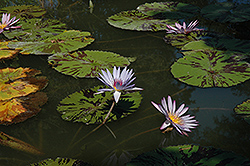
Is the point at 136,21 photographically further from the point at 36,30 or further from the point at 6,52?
the point at 6,52

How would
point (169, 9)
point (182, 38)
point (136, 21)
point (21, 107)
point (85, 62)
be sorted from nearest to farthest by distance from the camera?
1. point (21, 107)
2. point (85, 62)
3. point (182, 38)
4. point (136, 21)
5. point (169, 9)

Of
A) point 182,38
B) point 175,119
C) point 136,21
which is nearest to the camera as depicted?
point 175,119

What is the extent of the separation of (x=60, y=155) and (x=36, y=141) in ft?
0.74

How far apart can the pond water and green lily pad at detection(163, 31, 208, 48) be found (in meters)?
0.09

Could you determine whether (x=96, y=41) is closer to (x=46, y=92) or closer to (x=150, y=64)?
(x=150, y=64)

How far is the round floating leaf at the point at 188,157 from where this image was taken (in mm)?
1353

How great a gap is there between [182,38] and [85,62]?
3.62ft

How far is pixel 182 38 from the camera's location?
2791mm

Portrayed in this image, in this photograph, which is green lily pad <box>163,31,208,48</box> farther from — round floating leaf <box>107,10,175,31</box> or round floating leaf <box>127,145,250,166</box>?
round floating leaf <box>127,145,250,166</box>

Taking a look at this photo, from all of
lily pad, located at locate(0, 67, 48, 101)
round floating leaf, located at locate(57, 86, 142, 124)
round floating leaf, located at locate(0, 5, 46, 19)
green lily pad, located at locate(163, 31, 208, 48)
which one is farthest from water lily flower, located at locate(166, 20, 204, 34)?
round floating leaf, located at locate(0, 5, 46, 19)

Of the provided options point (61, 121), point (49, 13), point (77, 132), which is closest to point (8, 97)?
point (61, 121)

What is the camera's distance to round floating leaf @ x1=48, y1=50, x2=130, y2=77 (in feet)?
7.28

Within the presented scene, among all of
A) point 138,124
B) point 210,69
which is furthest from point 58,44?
point 210,69

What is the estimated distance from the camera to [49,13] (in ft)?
11.7
